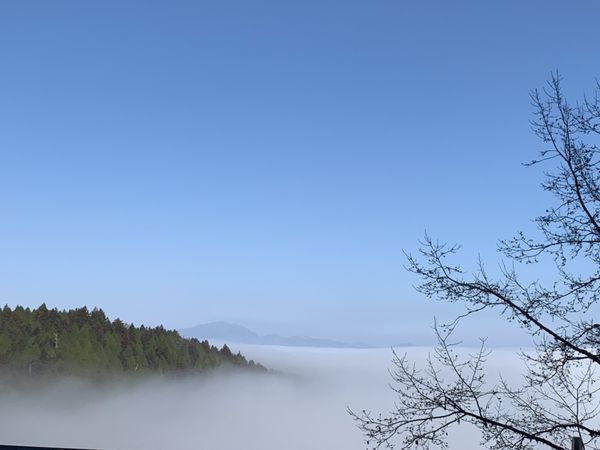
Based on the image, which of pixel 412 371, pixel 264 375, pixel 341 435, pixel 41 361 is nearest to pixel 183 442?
pixel 341 435

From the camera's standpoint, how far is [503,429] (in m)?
4.62

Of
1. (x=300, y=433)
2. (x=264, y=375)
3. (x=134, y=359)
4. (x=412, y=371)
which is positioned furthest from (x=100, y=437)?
(x=412, y=371)

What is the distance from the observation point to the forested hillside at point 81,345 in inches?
2785

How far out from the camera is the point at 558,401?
4.85 metres

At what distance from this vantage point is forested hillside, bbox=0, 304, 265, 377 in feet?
232

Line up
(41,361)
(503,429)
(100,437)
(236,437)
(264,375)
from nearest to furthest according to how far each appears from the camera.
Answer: (503,429), (41,361), (100,437), (236,437), (264,375)

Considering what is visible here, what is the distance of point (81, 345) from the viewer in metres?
75.8

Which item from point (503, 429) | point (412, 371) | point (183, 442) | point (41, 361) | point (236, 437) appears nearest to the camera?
point (503, 429)

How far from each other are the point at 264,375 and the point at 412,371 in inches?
5505

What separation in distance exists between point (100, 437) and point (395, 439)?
3451 inches

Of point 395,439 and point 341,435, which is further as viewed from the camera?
point 341,435

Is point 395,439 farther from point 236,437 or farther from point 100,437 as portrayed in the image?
point 236,437

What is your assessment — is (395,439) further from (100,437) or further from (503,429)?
(100,437)

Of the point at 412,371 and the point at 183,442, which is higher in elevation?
the point at 412,371
